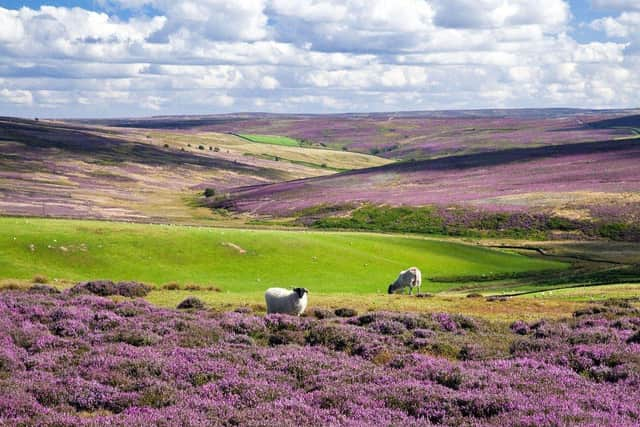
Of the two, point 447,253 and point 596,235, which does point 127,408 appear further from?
point 596,235

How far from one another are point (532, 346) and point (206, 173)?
601ft

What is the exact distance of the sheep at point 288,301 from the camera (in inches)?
1077

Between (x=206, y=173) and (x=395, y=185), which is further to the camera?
(x=206, y=173)

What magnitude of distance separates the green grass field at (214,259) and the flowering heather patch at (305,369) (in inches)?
754

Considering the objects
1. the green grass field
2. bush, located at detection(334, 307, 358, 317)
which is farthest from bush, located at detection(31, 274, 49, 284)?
Answer: bush, located at detection(334, 307, 358, 317)

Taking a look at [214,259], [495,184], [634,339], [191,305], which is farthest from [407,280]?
[495,184]

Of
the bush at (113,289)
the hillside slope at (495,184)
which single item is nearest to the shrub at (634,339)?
the bush at (113,289)

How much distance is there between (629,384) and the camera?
1636 centimetres

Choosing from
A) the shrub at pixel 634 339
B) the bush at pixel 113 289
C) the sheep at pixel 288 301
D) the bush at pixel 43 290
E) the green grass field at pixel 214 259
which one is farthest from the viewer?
the green grass field at pixel 214 259

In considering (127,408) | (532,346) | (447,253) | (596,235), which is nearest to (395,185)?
(596,235)

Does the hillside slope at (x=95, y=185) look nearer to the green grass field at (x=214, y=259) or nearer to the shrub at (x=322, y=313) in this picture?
the green grass field at (x=214, y=259)

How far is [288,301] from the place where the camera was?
27.5 meters

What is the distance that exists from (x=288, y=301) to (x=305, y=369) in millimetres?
10099

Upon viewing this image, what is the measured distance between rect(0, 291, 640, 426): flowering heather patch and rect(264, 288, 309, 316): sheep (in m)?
2.38
